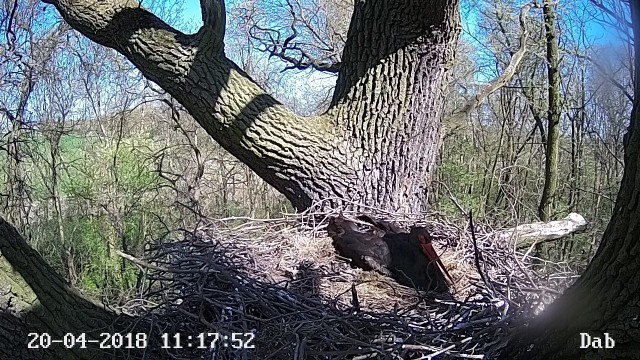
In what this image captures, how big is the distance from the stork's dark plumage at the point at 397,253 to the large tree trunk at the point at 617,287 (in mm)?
1014

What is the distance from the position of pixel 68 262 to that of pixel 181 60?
3.27 m

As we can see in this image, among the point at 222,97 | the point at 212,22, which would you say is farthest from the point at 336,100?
the point at 212,22

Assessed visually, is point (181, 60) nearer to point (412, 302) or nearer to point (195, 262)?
point (195, 262)

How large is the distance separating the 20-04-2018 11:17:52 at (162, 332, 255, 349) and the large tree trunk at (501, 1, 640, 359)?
810 millimetres

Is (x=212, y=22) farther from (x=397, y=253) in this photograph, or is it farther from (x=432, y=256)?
(x=432, y=256)

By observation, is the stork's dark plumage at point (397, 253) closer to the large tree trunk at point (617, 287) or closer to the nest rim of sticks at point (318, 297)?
the nest rim of sticks at point (318, 297)

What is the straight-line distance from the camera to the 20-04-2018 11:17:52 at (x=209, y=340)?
157 cm

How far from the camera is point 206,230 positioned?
2.49 m

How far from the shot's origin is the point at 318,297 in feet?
6.58

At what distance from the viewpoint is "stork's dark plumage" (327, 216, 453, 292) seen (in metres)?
2.11

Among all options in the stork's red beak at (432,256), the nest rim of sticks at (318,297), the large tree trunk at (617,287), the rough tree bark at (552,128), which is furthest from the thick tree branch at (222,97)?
the rough tree bark at (552,128)

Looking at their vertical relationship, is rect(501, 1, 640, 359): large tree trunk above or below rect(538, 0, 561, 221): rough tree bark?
below

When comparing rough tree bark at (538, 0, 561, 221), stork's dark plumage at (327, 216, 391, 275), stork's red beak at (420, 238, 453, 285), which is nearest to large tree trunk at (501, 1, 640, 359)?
stork's red beak at (420, 238, 453, 285)

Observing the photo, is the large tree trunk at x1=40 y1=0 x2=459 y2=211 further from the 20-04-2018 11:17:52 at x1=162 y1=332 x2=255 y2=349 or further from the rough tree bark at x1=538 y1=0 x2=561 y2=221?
the rough tree bark at x1=538 y1=0 x2=561 y2=221
